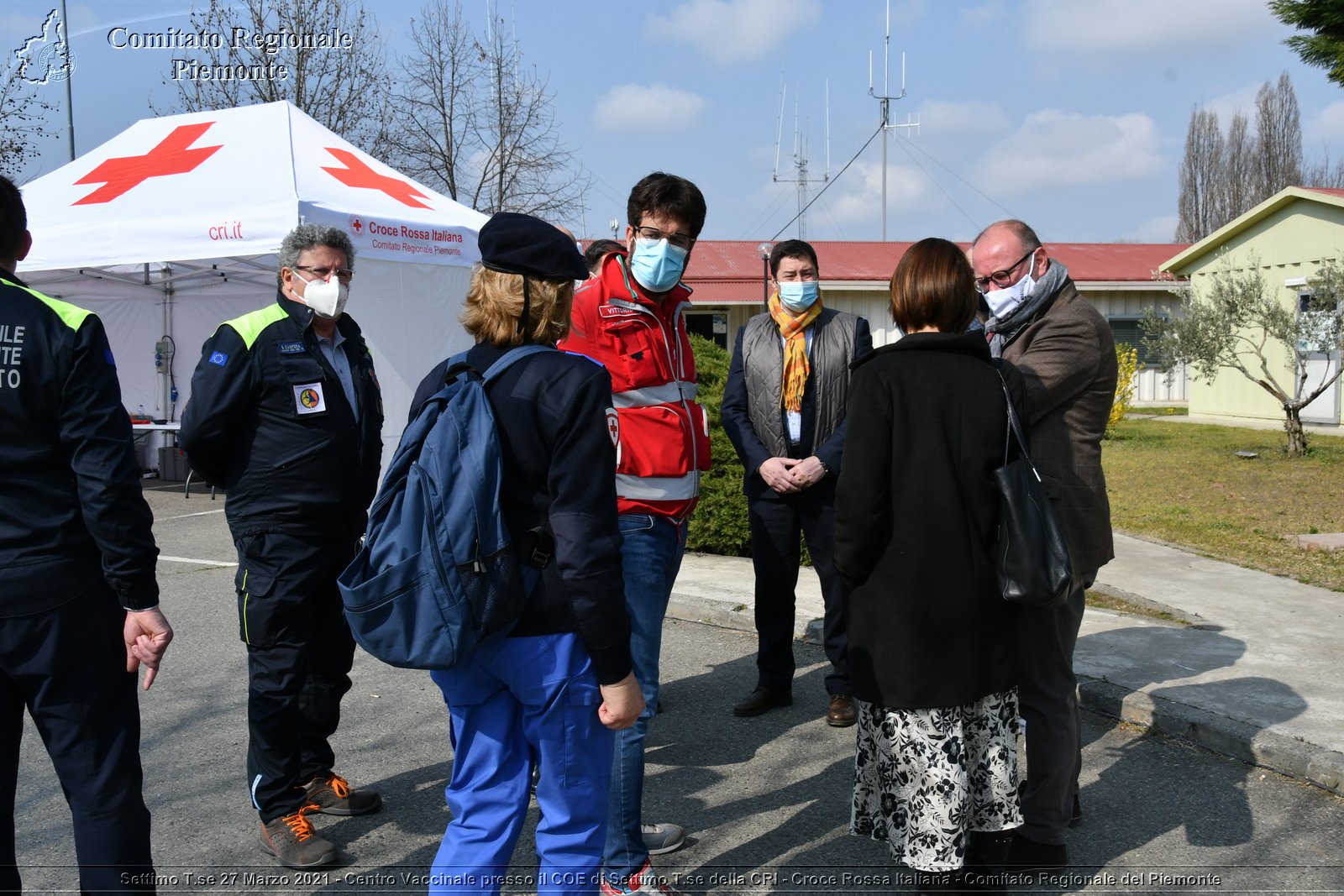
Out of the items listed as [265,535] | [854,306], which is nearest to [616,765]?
[265,535]

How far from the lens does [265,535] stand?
3.52 meters

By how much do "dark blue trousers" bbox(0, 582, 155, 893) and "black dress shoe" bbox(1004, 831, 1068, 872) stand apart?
2.62 metres

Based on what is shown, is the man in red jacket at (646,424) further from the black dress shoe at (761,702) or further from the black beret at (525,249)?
the black dress shoe at (761,702)

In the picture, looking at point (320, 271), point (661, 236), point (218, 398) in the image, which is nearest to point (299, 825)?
point (218, 398)

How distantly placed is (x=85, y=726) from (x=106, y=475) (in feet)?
2.04

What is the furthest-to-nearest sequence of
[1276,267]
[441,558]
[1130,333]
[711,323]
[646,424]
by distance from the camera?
[711,323]
[1130,333]
[1276,267]
[646,424]
[441,558]

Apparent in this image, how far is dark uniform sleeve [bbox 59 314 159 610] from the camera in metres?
2.49

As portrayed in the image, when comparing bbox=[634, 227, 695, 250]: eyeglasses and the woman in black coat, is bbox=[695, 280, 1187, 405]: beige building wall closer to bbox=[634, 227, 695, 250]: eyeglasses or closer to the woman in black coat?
bbox=[634, 227, 695, 250]: eyeglasses

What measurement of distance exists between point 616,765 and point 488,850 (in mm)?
830

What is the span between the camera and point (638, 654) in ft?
10.4

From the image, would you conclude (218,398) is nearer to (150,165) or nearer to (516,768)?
(516,768)

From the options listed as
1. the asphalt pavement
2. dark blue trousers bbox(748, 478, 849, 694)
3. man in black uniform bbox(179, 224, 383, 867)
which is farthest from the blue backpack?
dark blue trousers bbox(748, 478, 849, 694)

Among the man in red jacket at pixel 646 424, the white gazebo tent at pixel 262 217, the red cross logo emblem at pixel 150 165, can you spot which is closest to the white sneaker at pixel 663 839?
the man in red jacket at pixel 646 424

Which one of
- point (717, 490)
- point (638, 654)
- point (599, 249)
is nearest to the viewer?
point (638, 654)
